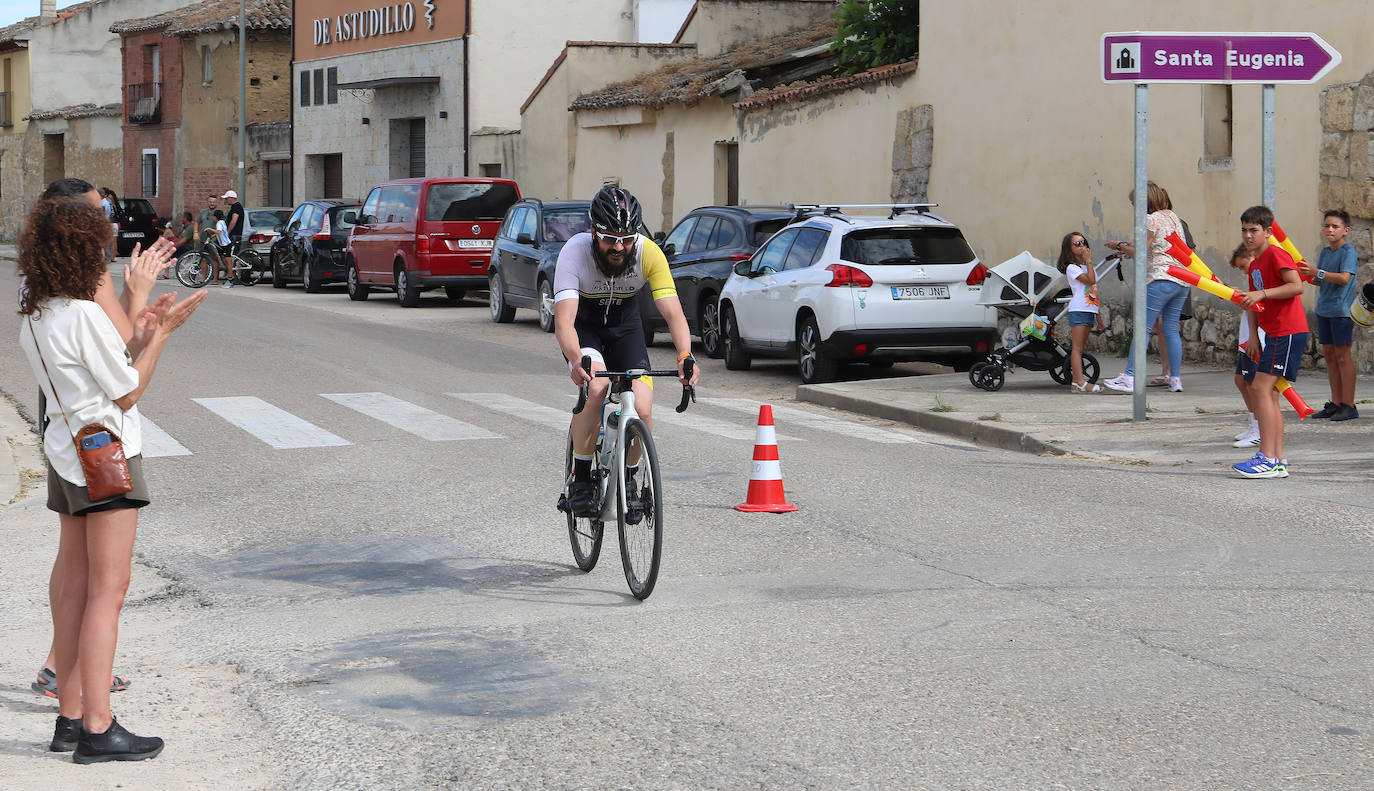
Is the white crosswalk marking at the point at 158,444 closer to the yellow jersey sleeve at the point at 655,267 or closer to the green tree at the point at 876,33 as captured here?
the yellow jersey sleeve at the point at 655,267

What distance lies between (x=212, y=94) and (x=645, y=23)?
730 inches

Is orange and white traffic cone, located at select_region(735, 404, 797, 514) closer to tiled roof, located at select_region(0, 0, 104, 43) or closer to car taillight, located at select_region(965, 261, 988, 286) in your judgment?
car taillight, located at select_region(965, 261, 988, 286)

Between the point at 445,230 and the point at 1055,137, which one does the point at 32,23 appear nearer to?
the point at 445,230

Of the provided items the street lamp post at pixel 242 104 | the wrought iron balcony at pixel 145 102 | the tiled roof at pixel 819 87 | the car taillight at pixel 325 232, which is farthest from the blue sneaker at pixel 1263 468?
the wrought iron balcony at pixel 145 102

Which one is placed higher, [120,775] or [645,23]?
[645,23]

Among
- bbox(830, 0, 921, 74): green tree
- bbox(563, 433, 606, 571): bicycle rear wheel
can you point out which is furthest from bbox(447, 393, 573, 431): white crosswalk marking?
bbox(830, 0, 921, 74): green tree

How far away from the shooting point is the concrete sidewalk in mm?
10953

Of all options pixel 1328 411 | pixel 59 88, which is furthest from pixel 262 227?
Answer: pixel 59 88

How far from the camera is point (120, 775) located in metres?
4.57

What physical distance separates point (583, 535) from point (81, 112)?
5905cm

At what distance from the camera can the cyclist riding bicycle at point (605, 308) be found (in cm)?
692

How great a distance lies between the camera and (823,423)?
13086 mm

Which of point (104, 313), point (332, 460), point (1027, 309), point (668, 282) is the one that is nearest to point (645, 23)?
point (1027, 309)

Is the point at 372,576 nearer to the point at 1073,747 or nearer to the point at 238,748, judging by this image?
the point at 238,748
